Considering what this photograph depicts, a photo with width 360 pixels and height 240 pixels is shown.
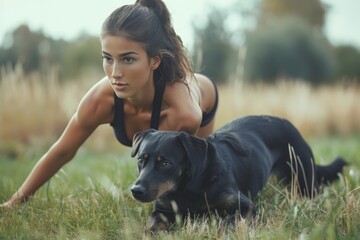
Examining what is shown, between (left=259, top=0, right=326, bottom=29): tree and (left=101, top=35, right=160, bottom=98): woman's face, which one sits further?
(left=259, top=0, right=326, bottom=29): tree

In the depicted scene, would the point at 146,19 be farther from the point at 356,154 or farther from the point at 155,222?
the point at 356,154

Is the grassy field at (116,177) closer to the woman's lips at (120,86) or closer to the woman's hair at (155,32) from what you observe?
the woman's lips at (120,86)

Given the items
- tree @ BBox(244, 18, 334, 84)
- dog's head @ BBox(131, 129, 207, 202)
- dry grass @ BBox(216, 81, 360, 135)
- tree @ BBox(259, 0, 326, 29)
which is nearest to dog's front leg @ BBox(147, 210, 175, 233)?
dog's head @ BBox(131, 129, 207, 202)

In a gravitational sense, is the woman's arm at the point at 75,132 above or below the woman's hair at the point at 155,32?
below

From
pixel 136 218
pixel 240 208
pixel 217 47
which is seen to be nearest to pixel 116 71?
pixel 136 218

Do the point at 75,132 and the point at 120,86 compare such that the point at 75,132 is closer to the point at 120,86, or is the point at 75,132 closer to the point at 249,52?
the point at 120,86

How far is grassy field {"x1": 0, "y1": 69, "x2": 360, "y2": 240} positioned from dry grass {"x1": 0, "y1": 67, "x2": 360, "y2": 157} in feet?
0.06

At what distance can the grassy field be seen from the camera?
10.8ft

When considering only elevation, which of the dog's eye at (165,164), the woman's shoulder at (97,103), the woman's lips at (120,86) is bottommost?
the dog's eye at (165,164)

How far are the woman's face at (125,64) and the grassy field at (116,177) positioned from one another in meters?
0.76

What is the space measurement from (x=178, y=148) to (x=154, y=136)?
0.18 m

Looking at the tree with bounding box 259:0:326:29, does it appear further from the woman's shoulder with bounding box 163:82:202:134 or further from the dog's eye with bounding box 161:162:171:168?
the dog's eye with bounding box 161:162:171:168

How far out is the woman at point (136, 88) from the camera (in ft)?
12.9

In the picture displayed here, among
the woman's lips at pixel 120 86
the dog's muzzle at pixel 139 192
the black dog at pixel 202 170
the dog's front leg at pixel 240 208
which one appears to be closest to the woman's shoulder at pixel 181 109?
the black dog at pixel 202 170
